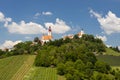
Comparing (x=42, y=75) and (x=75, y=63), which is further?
(x=75, y=63)

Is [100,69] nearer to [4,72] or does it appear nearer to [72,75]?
[72,75]

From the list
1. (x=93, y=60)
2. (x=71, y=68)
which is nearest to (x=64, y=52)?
(x=93, y=60)

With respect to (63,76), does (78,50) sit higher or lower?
higher

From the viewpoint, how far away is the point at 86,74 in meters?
90.9

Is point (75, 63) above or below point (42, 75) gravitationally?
→ above

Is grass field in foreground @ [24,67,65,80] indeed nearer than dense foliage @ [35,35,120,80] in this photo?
No

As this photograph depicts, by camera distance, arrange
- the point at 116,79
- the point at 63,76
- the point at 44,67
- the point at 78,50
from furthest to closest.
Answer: the point at 78,50, the point at 44,67, the point at 63,76, the point at 116,79

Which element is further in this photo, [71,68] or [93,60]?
[93,60]

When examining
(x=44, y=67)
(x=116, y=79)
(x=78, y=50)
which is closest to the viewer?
(x=116, y=79)

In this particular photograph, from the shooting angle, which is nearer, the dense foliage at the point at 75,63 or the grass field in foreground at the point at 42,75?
the dense foliage at the point at 75,63

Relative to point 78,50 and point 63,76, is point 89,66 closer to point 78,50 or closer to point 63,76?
point 63,76

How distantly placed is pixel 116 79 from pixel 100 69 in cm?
1557

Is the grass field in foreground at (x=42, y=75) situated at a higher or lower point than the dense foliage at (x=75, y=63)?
lower

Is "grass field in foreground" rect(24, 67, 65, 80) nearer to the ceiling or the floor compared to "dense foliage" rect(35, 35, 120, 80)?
nearer to the floor
